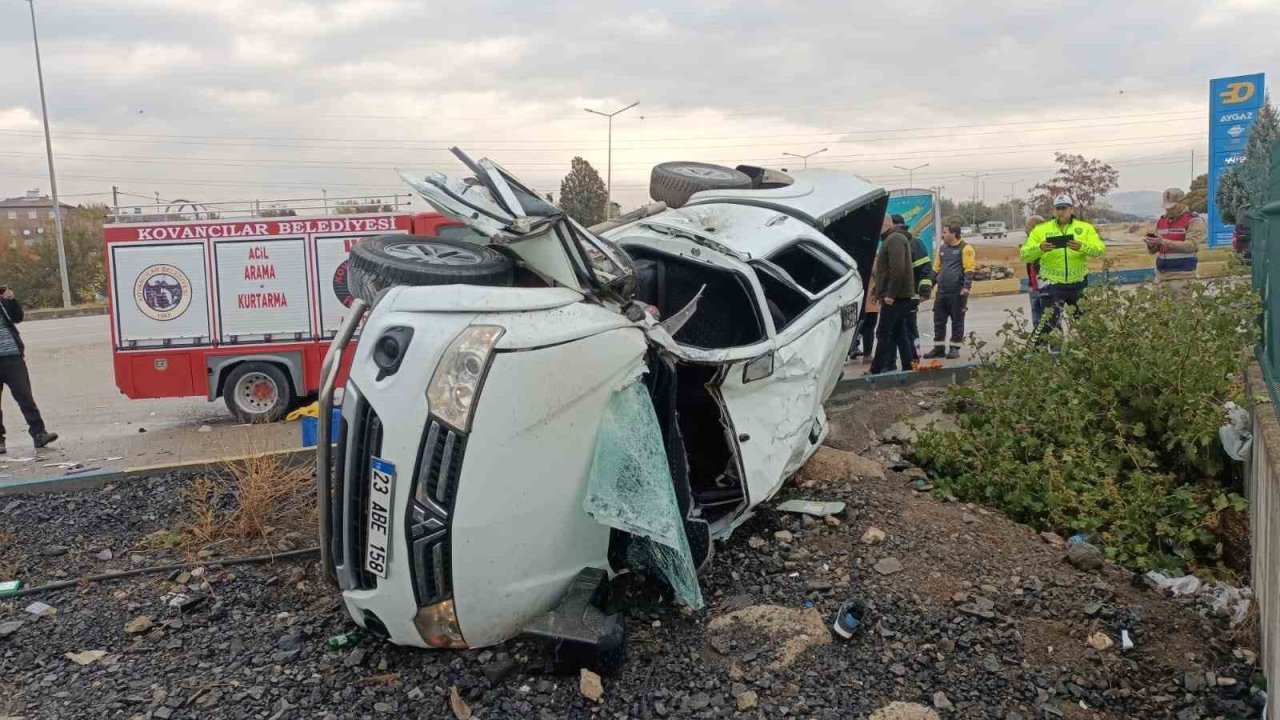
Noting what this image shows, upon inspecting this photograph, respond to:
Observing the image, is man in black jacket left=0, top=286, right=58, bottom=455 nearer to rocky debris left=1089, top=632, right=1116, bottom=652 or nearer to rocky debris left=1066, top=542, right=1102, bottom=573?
rocky debris left=1066, top=542, right=1102, bottom=573

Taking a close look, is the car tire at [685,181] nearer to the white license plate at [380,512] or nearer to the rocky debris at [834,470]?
the rocky debris at [834,470]

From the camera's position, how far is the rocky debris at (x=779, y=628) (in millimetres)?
3432

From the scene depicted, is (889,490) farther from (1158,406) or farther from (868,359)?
(868,359)

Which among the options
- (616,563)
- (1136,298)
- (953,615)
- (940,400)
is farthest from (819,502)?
(940,400)

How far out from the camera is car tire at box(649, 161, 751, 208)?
19.2 ft

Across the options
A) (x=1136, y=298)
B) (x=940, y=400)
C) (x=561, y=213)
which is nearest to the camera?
(x=561, y=213)

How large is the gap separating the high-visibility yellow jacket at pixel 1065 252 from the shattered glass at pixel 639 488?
6.02 metres

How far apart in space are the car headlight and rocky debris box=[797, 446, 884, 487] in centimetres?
252

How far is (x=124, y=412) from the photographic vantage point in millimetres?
10508

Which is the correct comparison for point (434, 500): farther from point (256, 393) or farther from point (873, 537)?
point (256, 393)

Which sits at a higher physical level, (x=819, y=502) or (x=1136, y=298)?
(x=1136, y=298)

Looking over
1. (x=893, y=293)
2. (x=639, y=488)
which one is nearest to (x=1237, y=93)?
(x=893, y=293)

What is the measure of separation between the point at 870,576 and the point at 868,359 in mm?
7435

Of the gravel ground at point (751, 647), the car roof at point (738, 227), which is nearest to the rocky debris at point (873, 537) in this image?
the gravel ground at point (751, 647)
